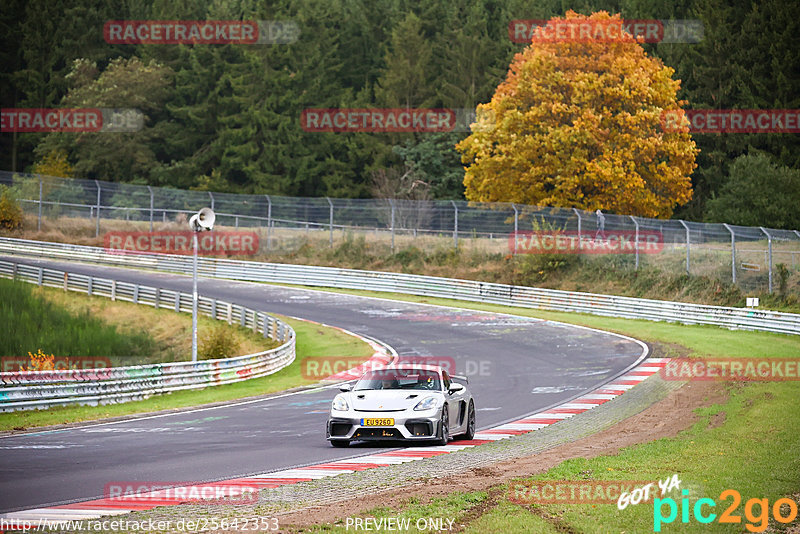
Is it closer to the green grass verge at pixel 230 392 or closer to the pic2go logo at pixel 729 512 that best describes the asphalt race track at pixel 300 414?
the green grass verge at pixel 230 392

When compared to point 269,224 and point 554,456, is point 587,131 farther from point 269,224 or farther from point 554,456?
point 554,456

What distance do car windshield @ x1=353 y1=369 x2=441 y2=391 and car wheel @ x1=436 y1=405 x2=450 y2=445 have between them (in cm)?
48

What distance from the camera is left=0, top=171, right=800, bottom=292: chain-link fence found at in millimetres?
40469

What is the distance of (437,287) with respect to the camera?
156 feet

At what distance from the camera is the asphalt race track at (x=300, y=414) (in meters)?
12.5

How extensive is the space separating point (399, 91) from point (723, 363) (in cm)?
5602

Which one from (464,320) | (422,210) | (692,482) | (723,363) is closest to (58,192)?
(422,210)

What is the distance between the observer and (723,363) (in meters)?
26.6

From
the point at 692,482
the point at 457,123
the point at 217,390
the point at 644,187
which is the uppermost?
the point at 457,123

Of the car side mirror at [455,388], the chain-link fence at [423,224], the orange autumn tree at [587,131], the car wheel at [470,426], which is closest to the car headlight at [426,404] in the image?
the car side mirror at [455,388]

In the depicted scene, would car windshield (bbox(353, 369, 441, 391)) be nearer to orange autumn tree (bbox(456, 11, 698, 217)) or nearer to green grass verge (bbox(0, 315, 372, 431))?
green grass verge (bbox(0, 315, 372, 431))

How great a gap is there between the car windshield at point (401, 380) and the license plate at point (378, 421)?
0.88 metres

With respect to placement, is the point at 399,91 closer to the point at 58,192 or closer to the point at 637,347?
the point at 58,192

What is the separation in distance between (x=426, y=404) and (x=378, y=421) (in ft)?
2.51
